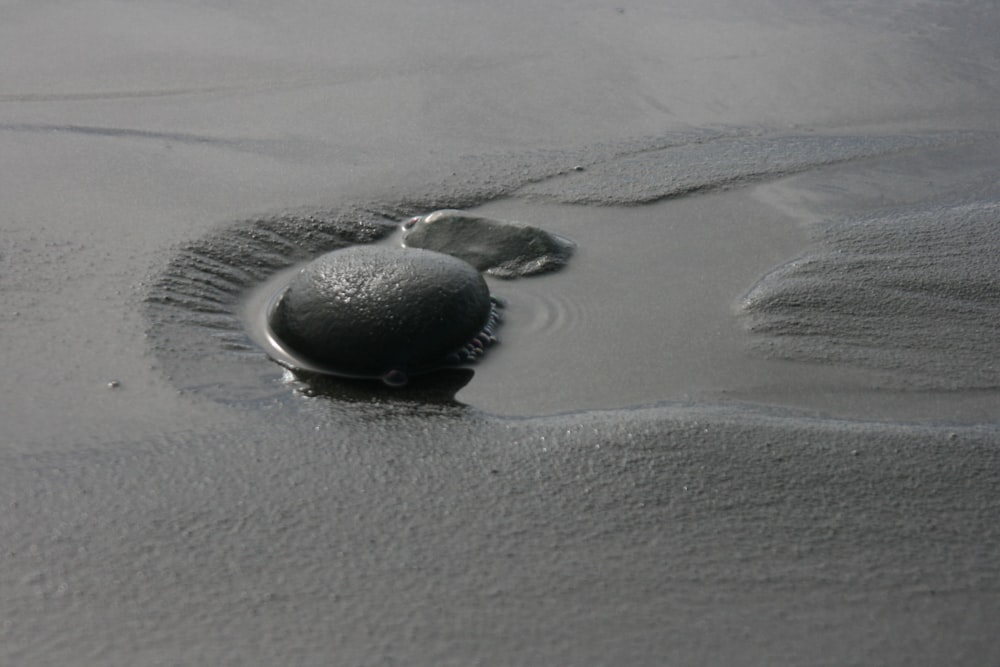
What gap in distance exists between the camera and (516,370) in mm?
2535

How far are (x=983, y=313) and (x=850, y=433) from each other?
747mm

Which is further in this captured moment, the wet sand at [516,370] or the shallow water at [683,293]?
the shallow water at [683,293]

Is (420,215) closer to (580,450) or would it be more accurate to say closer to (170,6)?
(580,450)

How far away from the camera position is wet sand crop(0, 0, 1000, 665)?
5.99 ft

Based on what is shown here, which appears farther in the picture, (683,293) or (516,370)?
(683,293)

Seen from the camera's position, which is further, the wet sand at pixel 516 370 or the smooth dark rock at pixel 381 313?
the smooth dark rock at pixel 381 313

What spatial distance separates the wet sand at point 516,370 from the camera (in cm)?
183

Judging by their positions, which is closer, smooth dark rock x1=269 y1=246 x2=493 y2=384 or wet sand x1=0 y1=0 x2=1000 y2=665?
wet sand x1=0 y1=0 x2=1000 y2=665

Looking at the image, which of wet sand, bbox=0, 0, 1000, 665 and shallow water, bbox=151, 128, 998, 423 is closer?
wet sand, bbox=0, 0, 1000, 665

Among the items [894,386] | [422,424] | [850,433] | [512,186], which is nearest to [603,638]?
[422,424]

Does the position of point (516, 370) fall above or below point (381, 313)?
below

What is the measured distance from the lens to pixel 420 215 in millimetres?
3250

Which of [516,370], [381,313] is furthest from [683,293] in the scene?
[381,313]

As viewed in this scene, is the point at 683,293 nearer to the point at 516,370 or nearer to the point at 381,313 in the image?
the point at 516,370
